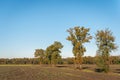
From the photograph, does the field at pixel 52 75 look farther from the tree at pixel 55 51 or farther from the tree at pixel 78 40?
the tree at pixel 55 51

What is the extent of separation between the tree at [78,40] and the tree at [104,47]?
1631 cm

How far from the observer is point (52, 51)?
117625mm

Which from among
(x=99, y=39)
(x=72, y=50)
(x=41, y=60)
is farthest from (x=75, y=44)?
(x=41, y=60)

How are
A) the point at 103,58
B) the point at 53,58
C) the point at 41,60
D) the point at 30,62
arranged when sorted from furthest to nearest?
the point at 30,62, the point at 41,60, the point at 53,58, the point at 103,58

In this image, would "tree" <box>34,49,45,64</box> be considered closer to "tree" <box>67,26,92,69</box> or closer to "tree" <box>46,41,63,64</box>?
"tree" <box>46,41,63,64</box>

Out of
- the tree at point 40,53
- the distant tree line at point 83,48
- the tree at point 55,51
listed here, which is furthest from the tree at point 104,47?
the tree at point 40,53

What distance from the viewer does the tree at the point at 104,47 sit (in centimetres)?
5892

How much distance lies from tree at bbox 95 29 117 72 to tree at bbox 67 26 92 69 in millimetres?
16307

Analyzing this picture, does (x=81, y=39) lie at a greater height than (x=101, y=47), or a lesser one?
greater

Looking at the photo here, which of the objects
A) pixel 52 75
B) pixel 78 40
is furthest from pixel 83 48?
pixel 52 75

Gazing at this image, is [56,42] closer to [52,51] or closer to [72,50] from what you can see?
[52,51]

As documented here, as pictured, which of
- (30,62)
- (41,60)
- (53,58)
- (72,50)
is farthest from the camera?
(30,62)

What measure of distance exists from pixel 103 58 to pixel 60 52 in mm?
59453

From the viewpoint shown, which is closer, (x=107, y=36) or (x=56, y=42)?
(x=107, y=36)
